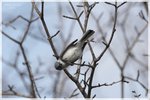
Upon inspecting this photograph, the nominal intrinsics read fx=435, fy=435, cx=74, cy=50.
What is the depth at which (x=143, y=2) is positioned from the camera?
4.33 metres

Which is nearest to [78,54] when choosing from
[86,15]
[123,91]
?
[86,15]

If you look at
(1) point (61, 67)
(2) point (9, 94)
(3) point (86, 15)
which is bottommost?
(2) point (9, 94)

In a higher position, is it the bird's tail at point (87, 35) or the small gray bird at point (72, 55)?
the bird's tail at point (87, 35)

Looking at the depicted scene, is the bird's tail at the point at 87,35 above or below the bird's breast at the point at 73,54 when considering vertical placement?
above

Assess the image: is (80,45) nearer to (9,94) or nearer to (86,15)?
(86,15)

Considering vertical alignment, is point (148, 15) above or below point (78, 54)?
above

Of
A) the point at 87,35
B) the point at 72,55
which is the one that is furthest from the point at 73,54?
the point at 87,35

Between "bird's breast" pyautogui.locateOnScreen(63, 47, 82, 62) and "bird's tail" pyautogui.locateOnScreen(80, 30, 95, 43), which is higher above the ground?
"bird's tail" pyautogui.locateOnScreen(80, 30, 95, 43)

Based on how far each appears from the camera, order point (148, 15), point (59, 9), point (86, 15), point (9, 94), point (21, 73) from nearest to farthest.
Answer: point (86, 15)
point (9, 94)
point (148, 15)
point (21, 73)
point (59, 9)

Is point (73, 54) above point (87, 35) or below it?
below

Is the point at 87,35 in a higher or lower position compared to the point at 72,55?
higher

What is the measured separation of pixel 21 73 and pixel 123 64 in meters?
1.13

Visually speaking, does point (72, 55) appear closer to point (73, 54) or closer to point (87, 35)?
point (73, 54)

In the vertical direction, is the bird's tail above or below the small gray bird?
above
